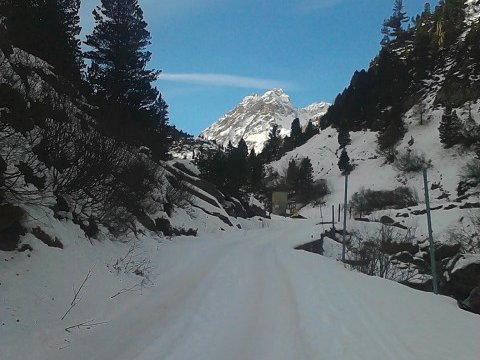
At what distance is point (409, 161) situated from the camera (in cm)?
7462

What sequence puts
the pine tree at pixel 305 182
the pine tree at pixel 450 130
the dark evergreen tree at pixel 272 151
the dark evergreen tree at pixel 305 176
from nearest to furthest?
the pine tree at pixel 450 130 → the pine tree at pixel 305 182 → the dark evergreen tree at pixel 305 176 → the dark evergreen tree at pixel 272 151

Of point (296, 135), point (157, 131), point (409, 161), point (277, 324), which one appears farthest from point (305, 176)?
point (277, 324)

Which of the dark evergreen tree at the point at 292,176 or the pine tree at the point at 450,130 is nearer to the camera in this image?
the pine tree at the point at 450,130

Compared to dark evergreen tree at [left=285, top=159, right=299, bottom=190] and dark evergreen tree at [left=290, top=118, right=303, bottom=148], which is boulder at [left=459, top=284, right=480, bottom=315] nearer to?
dark evergreen tree at [left=285, top=159, right=299, bottom=190]

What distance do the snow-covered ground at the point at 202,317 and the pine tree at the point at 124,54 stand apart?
59.5 feet

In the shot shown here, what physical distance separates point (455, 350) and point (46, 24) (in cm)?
2555

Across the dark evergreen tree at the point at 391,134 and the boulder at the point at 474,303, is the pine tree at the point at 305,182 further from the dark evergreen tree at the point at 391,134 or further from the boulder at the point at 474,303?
the boulder at the point at 474,303

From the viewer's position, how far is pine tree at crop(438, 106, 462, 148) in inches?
2945

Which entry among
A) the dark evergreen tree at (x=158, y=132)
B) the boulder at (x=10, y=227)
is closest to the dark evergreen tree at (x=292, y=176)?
the dark evergreen tree at (x=158, y=132)

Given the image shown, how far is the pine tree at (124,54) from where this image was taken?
2665 centimetres

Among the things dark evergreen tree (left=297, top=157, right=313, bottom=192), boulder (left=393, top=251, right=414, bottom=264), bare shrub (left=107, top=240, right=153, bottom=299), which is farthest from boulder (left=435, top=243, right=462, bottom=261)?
dark evergreen tree (left=297, top=157, right=313, bottom=192)

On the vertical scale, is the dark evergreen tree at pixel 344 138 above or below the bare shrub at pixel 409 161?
above

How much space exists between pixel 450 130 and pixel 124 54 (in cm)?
6787

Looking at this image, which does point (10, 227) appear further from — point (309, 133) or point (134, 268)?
point (309, 133)
